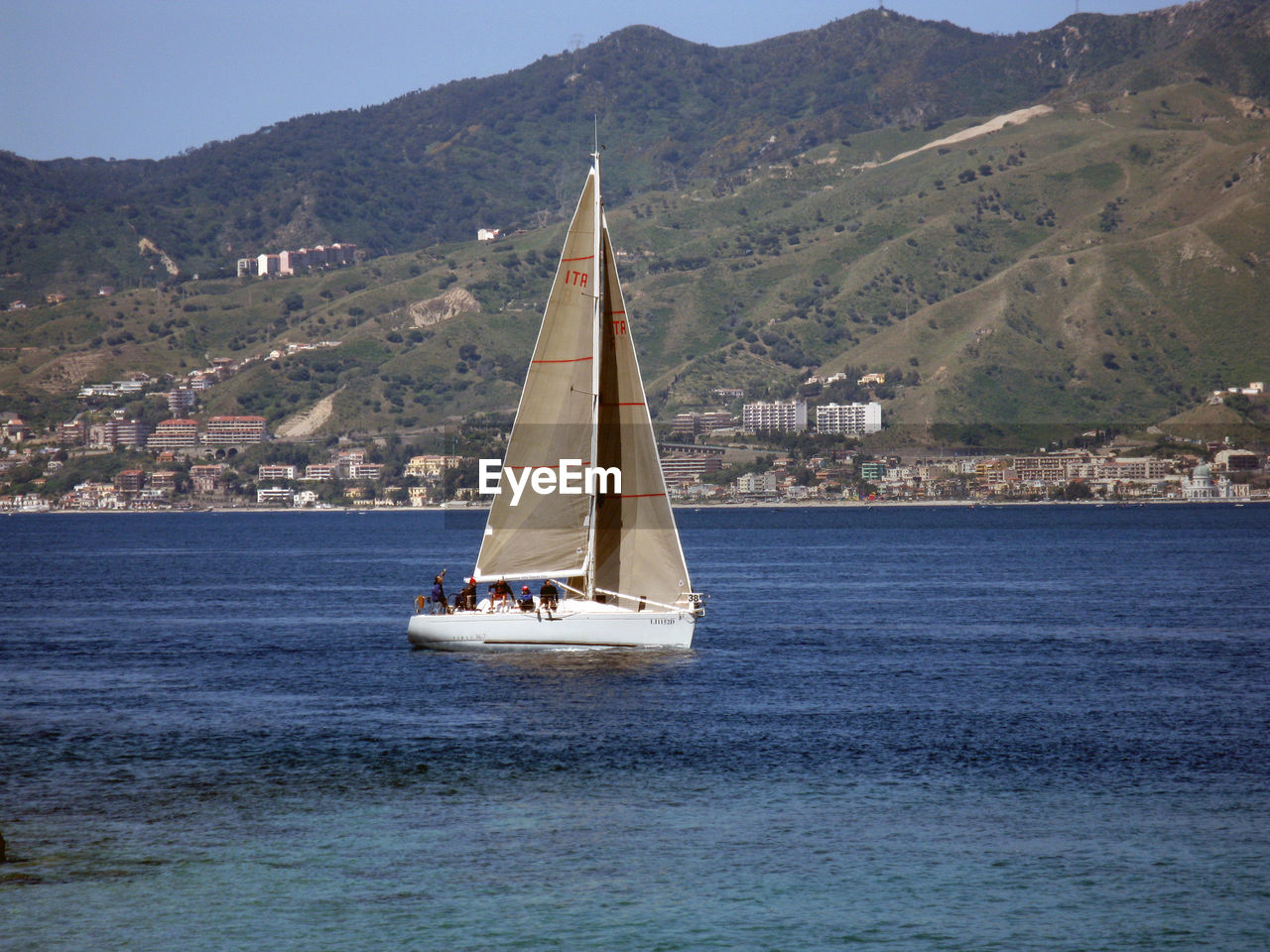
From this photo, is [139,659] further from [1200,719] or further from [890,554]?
[890,554]

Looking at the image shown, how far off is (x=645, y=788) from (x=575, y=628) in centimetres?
1339

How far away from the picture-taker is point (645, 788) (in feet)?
89.4

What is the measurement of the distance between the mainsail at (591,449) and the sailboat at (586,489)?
29 mm

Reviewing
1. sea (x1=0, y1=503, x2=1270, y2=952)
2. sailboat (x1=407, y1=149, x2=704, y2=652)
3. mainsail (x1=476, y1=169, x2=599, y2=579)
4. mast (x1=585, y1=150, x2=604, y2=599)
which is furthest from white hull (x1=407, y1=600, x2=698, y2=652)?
mainsail (x1=476, y1=169, x2=599, y2=579)

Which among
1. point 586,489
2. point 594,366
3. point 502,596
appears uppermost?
point 594,366

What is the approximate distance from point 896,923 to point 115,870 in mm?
11568

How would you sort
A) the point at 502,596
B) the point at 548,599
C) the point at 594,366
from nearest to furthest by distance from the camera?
the point at 548,599 → the point at 594,366 → the point at 502,596

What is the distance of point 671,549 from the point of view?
4134 cm

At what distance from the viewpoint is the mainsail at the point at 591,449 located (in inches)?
1633

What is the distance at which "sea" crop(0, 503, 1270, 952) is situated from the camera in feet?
65.1

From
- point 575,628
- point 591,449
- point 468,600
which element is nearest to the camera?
point 575,628

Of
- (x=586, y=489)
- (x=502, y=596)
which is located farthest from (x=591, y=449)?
(x=502, y=596)

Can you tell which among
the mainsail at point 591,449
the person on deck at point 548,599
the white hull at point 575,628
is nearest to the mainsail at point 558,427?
the mainsail at point 591,449

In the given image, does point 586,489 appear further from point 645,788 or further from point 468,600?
point 645,788
